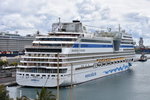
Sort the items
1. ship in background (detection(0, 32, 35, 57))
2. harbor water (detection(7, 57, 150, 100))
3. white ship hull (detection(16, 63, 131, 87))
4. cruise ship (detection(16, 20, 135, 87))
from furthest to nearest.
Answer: ship in background (detection(0, 32, 35, 57)) → cruise ship (detection(16, 20, 135, 87)) → white ship hull (detection(16, 63, 131, 87)) → harbor water (detection(7, 57, 150, 100))

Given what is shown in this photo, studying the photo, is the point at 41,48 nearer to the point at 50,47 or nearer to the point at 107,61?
the point at 50,47

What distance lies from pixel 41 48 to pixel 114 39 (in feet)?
83.2

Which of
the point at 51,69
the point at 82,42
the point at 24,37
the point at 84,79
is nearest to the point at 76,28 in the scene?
the point at 82,42

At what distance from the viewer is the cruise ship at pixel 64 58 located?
135 feet

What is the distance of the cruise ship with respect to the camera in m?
41.2

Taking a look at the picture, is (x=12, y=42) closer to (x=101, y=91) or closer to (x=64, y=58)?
(x=64, y=58)

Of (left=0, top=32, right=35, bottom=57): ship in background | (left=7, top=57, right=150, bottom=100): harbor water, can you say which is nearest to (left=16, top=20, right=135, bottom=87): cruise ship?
(left=7, top=57, right=150, bottom=100): harbor water

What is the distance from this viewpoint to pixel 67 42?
144 ft

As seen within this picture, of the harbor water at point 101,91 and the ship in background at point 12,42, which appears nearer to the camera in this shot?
the harbor water at point 101,91

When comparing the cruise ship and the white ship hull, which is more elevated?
the cruise ship

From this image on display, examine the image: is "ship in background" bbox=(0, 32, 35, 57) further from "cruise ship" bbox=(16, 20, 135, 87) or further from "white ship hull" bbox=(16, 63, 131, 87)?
"white ship hull" bbox=(16, 63, 131, 87)

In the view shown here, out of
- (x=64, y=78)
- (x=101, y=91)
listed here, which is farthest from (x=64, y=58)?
(x=101, y=91)

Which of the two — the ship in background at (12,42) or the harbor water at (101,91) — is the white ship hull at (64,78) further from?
the ship in background at (12,42)

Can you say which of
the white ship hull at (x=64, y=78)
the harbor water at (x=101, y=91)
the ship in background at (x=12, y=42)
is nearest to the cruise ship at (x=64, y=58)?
the white ship hull at (x=64, y=78)
